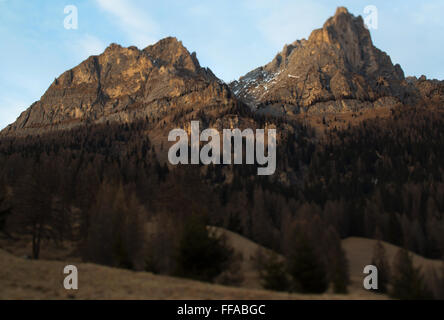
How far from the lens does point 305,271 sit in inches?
1237

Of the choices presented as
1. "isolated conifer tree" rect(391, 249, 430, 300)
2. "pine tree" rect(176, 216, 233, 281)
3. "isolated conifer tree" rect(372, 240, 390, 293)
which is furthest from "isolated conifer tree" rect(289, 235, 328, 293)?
"isolated conifer tree" rect(372, 240, 390, 293)

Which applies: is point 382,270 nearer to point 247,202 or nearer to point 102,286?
point 102,286

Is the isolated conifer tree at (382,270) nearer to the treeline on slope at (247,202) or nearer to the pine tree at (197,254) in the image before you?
the treeline on slope at (247,202)

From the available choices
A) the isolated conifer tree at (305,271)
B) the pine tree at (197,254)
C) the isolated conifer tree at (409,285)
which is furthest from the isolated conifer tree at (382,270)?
the pine tree at (197,254)

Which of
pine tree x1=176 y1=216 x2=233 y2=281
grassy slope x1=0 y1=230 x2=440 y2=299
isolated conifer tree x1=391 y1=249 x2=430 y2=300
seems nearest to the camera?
grassy slope x1=0 y1=230 x2=440 y2=299

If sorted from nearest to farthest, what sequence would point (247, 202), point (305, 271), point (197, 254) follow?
point (197, 254)
point (305, 271)
point (247, 202)

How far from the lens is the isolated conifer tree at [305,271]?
31094mm

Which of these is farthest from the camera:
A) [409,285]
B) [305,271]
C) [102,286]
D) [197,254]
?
[305,271]

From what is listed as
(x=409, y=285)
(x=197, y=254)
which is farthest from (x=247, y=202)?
(x=197, y=254)

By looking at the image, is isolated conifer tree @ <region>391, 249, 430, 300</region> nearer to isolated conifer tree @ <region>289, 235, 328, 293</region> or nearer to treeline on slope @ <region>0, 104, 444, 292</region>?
treeline on slope @ <region>0, 104, 444, 292</region>

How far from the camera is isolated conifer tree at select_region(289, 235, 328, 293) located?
3109 cm

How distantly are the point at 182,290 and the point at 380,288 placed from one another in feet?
113


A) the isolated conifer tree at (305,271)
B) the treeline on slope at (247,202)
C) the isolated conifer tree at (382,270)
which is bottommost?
→ the isolated conifer tree at (382,270)
